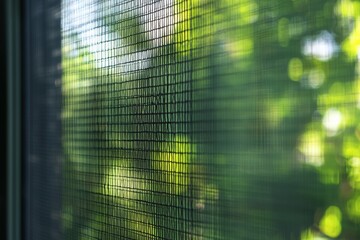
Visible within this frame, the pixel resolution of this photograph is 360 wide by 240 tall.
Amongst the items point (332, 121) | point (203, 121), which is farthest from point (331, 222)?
point (203, 121)

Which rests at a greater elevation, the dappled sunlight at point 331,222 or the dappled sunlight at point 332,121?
the dappled sunlight at point 332,121

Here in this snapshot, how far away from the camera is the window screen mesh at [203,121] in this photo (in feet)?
1.44

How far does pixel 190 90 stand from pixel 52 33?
1.54ft

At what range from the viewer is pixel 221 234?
0.55 metres

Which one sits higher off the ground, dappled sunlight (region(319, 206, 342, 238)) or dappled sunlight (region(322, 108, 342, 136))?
dappled sunlight (region(322, 108, 342, 136))

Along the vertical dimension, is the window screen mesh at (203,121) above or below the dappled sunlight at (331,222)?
above

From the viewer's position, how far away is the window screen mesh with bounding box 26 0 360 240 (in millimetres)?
439

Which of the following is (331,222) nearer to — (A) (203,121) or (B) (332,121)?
(B) (332,121)

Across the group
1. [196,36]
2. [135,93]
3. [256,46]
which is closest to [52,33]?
[135,93]

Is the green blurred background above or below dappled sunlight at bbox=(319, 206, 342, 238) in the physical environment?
above

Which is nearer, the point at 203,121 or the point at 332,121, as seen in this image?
the point at 332,121

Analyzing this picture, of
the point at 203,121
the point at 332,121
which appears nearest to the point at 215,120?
the point at 203,121

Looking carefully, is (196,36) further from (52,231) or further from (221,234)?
(52,231)

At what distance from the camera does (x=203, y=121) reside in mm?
583
